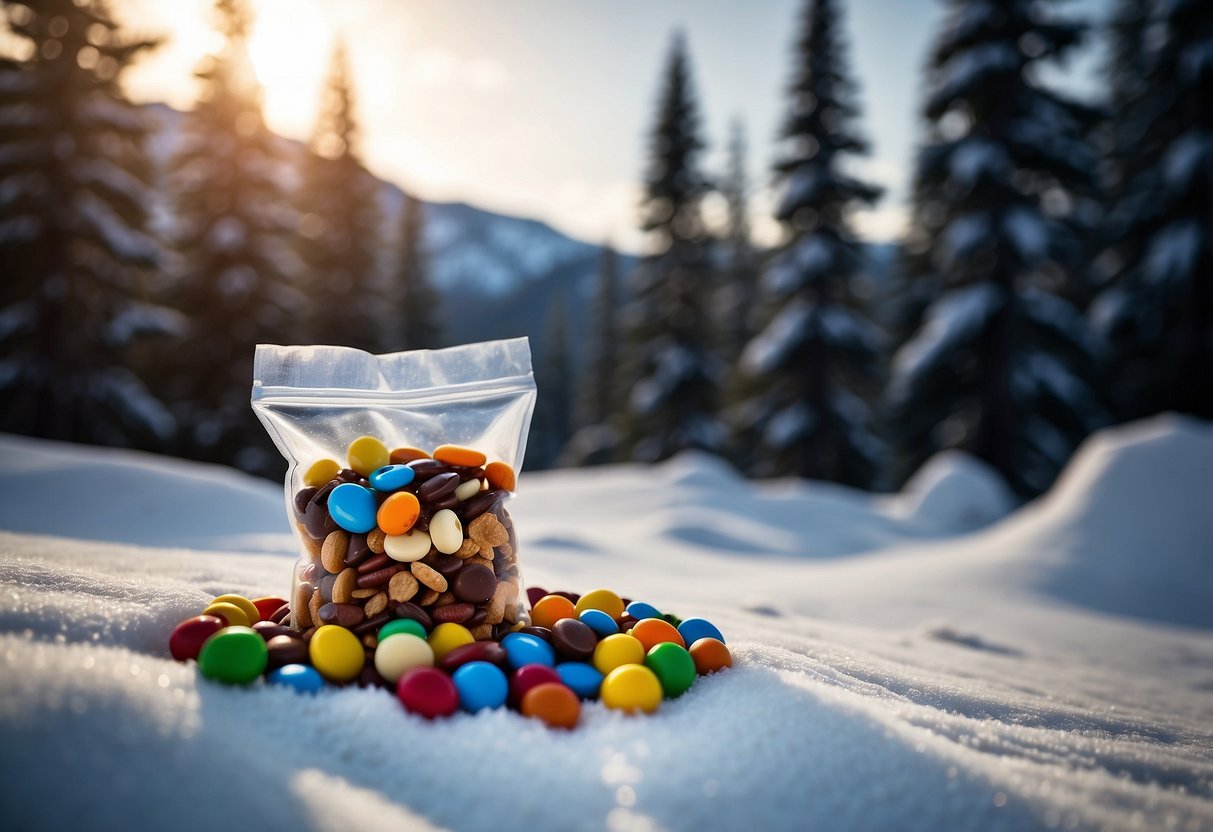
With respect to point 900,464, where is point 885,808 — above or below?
below

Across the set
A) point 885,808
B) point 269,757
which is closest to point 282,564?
point 269,757

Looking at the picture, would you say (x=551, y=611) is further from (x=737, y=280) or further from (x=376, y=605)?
(x=737, y=280)

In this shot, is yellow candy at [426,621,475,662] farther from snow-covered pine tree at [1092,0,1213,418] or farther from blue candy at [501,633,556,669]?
snow-covered pine tree at [1092,0,1213,418]

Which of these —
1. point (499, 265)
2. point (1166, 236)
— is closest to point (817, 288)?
point (1166, 236)

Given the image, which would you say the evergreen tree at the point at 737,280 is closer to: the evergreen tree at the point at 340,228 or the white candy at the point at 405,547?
the evergreen tree at the point at 340,228

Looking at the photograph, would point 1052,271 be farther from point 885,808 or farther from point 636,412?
point 885,808

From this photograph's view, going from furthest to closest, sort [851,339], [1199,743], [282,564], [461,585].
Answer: [851,339], [282,564], [1199,743], [461,585]
